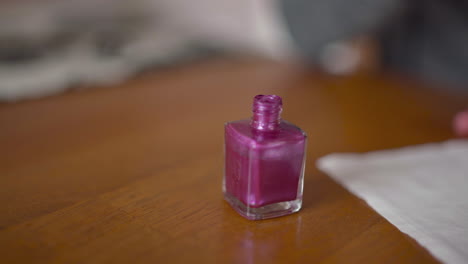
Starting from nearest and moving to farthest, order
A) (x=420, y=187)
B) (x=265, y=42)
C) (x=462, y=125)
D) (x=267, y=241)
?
(x=267, y=241) < (x=420, y=187) < (x=462, y=125) < (x=265, y=42)

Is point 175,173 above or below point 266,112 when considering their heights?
below

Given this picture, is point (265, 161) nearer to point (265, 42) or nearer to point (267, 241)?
point (267, 241)

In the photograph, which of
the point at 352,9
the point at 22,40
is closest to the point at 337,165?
the point at 352,9

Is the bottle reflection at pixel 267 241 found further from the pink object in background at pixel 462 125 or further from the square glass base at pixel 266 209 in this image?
the pink object in background at pixel 462 125

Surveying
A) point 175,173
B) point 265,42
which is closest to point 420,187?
point 175,173

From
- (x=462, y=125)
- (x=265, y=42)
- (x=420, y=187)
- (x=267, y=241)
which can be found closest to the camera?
(x=267, y=241)

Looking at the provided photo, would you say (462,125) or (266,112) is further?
(462,125)

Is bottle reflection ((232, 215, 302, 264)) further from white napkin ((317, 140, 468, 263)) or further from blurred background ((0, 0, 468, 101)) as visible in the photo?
blurred background ((0, 0, 468, 101))
